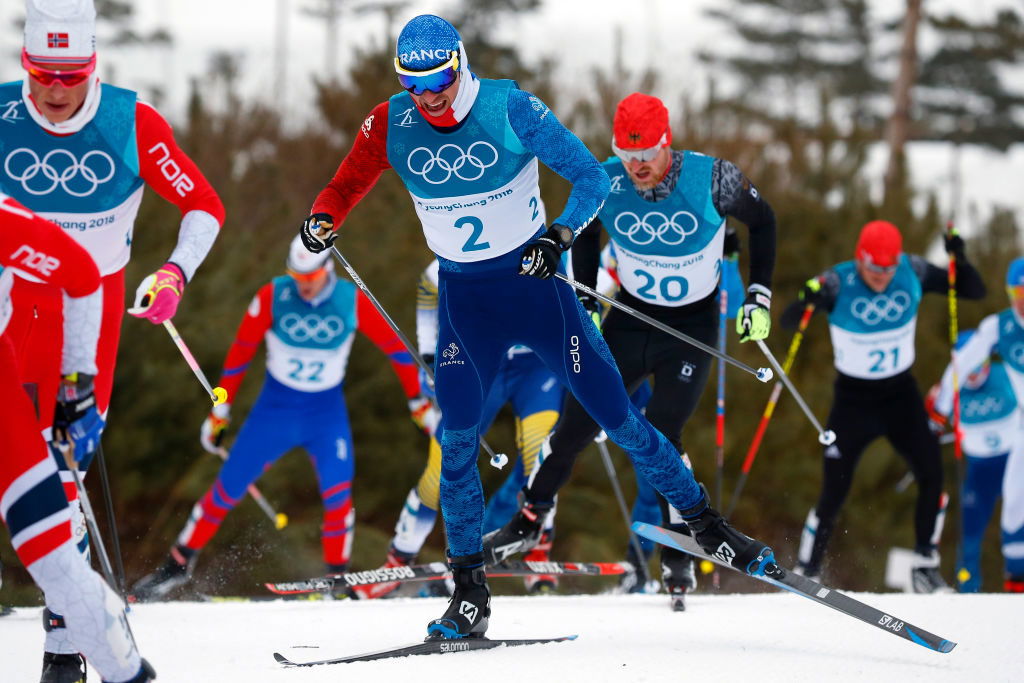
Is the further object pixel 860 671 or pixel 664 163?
pixel 664 163

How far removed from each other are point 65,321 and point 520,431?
361cm

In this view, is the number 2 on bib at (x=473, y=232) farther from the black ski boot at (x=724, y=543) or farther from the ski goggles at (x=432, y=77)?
the black ski boot at (x=724, y=543)

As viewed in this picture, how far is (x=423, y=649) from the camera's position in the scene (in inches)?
165

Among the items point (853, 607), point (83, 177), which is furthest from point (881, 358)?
point (83, 177)

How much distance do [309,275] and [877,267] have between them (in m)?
3.42

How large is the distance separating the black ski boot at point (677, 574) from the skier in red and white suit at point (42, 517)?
3065 mm

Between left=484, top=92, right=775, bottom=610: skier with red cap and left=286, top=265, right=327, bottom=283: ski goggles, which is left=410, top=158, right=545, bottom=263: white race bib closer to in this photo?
left=484, top=92, right=775, bottom=610: skier with red cap

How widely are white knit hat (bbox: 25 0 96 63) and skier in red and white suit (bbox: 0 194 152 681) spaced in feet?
3.85

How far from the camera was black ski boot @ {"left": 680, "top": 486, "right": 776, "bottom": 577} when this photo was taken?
459 centimetres

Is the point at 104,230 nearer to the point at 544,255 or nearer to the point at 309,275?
the point at 544,255

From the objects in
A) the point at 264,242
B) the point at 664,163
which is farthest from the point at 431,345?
the point at 264,242

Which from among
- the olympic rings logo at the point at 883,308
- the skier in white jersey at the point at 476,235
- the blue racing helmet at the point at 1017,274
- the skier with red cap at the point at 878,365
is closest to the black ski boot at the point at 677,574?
the skier in white jersey at the point at 476,235

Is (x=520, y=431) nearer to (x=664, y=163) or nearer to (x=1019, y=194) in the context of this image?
(x=664, y=163)

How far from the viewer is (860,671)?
4121 mm
